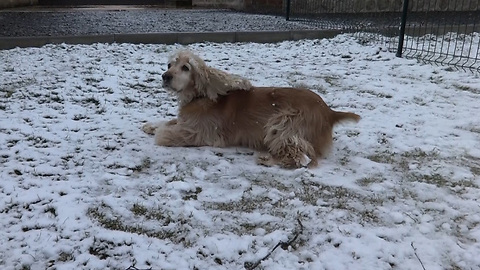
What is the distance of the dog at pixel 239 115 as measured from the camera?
11.1 ft

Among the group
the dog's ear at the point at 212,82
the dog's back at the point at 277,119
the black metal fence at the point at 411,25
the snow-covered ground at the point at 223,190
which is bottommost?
the snow-covered ground at the point at 223,190

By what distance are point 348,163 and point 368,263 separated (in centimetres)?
134

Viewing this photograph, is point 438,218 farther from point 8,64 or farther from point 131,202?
point 8,64

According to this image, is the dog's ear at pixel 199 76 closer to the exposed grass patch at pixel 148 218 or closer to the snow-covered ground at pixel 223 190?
the snow-covered ground at pixel 223 190

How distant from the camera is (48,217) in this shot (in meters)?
2.39

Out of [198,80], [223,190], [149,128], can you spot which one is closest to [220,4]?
[149,128]

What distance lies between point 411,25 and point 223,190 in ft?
26.6

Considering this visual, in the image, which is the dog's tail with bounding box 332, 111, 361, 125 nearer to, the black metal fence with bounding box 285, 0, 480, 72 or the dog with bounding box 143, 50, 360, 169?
the dog with bounding box 143, 50, 360, 169

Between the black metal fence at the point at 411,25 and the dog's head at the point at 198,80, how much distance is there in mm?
4422

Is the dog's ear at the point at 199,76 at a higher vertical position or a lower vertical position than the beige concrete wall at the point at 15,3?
lower

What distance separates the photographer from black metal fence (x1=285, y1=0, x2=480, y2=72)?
7.17 meters

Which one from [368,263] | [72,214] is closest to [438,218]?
[368,263]

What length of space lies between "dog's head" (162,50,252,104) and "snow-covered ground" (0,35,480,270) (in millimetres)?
519

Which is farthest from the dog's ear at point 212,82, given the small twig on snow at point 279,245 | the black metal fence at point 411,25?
the black metal fence at point 411,25
